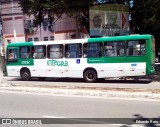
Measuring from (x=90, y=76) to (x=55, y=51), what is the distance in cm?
300

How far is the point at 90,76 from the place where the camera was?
67.5ft

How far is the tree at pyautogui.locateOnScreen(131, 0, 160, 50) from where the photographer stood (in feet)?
94.8

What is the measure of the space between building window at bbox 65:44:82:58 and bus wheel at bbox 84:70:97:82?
46.2 inches

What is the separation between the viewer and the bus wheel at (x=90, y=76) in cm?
2042

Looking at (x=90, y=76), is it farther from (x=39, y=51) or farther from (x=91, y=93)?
(x=91, y=93)

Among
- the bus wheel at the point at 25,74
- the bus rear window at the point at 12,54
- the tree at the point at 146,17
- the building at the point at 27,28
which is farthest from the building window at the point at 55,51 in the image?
the building at the point at 27,28

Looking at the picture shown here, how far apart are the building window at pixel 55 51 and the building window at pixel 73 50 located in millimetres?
452

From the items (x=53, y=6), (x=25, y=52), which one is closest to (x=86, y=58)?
(x=25, y=52)

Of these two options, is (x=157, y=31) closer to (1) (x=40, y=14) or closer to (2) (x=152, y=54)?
(1) (x=40, y=14)

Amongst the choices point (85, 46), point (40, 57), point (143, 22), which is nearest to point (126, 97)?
point (85, 46)

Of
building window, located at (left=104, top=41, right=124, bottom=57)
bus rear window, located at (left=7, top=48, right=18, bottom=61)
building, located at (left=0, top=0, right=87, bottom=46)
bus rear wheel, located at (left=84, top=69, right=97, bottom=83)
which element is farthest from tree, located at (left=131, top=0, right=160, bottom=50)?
bus rear window, located at (left=7, top=48, right=18, bottom=61)

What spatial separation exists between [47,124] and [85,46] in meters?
12.7

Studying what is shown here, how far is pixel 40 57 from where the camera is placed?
22.3m

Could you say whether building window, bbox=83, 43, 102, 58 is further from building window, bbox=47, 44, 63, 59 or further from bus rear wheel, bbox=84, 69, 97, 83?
building window, bbox=47, 44, 63, 59
